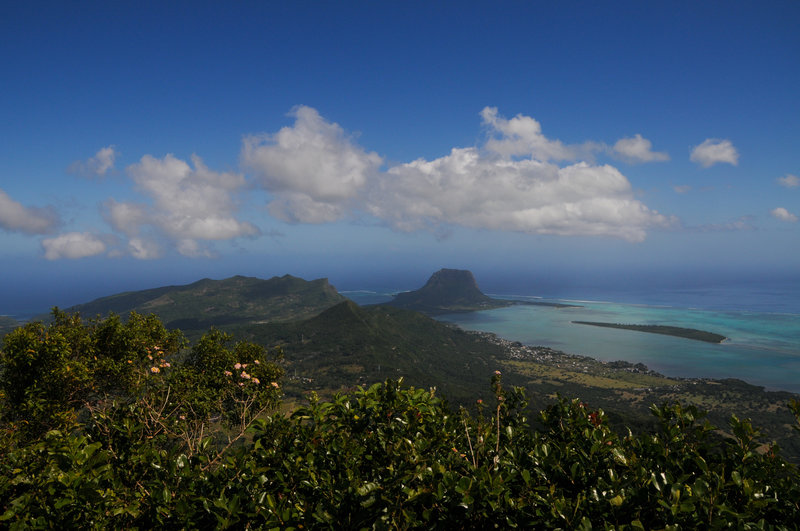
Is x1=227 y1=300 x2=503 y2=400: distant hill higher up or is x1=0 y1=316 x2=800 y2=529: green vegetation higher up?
x1=0 y1=316 x2=800 y2=529: green vegetation

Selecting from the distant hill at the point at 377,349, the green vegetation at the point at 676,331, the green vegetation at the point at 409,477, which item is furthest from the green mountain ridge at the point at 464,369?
the green vegetation at the point at 409,477

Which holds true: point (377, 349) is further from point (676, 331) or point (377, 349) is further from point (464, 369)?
point (676, 331)

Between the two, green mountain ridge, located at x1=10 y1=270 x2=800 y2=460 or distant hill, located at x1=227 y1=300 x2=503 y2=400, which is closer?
green mountain ridge, located at x1=10 y1=270 x2=800 y2=460

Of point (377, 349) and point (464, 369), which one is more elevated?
point (377, 349)

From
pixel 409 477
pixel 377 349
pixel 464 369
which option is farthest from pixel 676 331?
pixel 409 477

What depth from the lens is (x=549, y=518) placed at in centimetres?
288

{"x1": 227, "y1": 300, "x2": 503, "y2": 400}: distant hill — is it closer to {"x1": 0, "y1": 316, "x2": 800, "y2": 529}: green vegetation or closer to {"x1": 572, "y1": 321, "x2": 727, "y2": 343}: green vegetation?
{"x1": 572, "y1": 321, "x2": 727, "y2": 343}: green vegetation

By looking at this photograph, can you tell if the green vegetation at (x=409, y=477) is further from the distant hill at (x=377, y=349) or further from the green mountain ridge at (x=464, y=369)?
the distant hill at (x=377, y=349)

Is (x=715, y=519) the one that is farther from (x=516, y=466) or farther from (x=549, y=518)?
(x=516, y=466)

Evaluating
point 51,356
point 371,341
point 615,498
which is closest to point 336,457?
point 615,498

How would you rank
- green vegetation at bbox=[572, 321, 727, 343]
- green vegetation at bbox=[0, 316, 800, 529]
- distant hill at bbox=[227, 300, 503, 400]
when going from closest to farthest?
green vegetation at bbox=[0, 316, 800, 529]
distant hill at bbox=[227, 300, 503, 400]
green vegetation at bbox=[572, 321, 727, 343]

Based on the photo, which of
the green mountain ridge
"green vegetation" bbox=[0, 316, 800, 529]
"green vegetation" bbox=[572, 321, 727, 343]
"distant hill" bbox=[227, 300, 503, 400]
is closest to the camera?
"green vegetation" bbox=[0, 316, 800, 529]

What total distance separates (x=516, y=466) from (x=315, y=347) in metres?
150

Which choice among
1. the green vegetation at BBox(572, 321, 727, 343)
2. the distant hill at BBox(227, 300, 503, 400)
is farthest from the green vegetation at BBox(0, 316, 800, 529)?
the green vegetation at BBox(572, 321, 727, 343)
